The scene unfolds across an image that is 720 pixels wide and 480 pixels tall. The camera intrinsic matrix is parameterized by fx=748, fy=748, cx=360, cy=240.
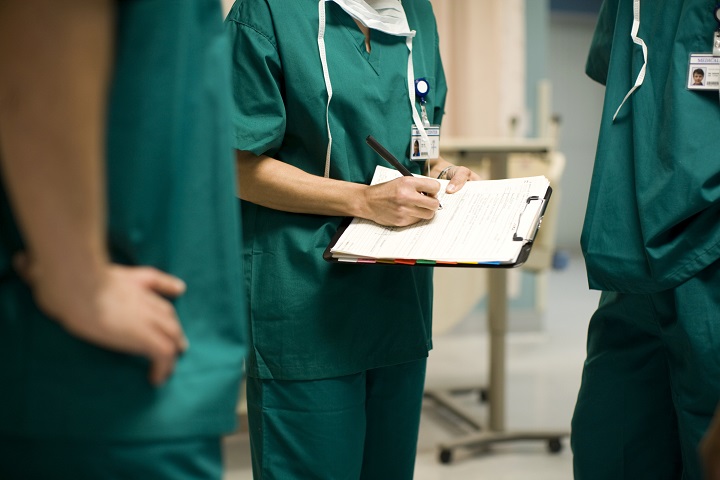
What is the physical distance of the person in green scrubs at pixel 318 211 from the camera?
1.20 meters

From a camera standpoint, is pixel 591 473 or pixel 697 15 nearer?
pixel 697 15

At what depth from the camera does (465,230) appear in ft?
3.82

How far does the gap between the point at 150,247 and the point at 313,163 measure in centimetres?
65

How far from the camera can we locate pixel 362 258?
112 cm

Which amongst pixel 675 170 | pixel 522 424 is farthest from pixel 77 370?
pixel 522 424

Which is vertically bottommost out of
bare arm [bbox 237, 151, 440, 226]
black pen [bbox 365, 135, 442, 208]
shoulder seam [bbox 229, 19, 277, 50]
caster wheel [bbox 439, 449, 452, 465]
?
caster wheel [bbox 439, 449, 452, 465]

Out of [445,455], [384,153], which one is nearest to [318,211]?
[384,153]

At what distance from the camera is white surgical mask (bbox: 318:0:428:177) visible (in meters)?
1.22

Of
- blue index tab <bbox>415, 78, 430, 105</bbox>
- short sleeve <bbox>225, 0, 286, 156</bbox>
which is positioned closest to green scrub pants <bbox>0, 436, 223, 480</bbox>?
short sleeve <bbox>225, 0, 286, 156</bbox>

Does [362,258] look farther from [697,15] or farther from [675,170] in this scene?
[697,15]

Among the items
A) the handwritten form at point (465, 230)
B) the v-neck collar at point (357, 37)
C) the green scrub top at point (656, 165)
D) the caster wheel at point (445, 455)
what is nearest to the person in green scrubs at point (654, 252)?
the green scrub top at point (656, 165)

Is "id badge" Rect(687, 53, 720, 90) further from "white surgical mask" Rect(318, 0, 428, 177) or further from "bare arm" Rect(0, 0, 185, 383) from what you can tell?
"bare arm" Rect(0, 0, 185, 383)

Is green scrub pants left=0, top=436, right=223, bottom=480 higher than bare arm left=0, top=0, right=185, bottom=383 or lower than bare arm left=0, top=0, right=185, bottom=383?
lower

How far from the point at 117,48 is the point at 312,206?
643 millimetres
